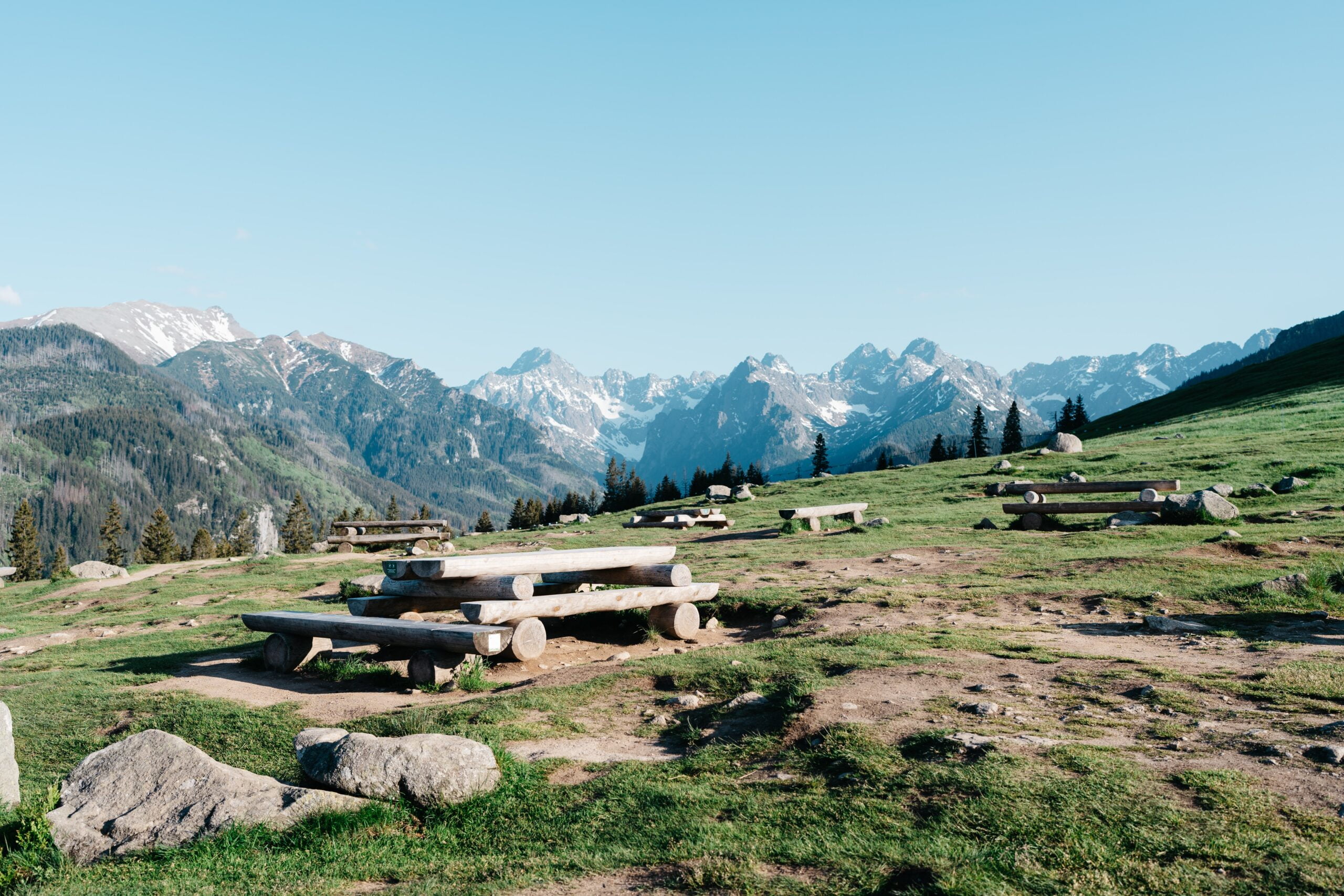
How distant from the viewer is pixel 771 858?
5.50 m

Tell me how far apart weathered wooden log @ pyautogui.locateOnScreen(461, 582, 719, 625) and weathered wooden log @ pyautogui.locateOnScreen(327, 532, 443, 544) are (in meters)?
26.0

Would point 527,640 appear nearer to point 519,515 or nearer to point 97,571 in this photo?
point 97,571

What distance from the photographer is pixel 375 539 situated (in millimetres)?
36688

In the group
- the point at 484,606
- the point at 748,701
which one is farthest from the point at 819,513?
the point at 748,701

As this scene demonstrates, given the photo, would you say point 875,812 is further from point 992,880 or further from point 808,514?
point 808,514

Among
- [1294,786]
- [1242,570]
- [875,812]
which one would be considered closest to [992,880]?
[875,812]

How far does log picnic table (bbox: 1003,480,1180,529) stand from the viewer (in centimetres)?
2220

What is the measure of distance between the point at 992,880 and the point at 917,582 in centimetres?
1167

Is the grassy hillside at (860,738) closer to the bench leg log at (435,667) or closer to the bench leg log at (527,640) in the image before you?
the bench leg log at (527,640)

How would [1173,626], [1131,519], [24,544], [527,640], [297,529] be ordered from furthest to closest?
[297,529] → [24,544] → [1131,519] → [527,640] → [1173,626]

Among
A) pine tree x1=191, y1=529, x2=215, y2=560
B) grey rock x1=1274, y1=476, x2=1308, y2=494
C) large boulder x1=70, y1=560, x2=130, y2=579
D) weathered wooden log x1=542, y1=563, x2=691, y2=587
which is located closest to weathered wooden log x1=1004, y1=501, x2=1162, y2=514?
grey rock x1=1274, y1=476, x2=1308, y2=494

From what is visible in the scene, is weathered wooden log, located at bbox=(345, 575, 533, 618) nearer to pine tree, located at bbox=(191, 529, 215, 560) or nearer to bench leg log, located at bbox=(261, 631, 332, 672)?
bench leg log, located at bbox=(261, 631, 332, 672)

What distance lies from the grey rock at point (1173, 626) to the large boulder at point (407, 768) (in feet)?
31.7

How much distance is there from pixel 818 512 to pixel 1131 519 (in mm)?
9406
